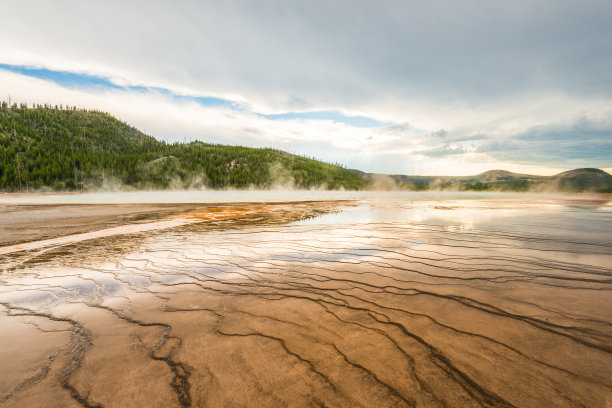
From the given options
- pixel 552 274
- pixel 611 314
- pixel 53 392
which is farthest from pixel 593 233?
pixel 53 392

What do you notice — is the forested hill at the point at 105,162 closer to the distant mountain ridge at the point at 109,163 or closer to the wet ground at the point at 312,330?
the distant mountain ridge at the point at 109,163

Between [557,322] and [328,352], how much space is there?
9.31 ft

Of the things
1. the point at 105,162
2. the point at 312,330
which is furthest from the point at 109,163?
the point at 312,330

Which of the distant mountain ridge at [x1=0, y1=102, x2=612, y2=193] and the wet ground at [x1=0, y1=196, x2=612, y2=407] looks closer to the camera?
the wet ground at [x1=0, y1=196, x2=612, y2=407]

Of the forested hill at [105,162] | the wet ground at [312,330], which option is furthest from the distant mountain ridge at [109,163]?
the wet ground at [312,330]

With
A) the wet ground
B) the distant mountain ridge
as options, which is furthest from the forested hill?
the wet ground

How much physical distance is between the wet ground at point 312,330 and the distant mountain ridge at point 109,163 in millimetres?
105527

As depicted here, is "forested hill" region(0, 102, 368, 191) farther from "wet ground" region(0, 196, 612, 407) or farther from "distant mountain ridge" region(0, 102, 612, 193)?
"wet ground" region(0, 196, 612, 407)

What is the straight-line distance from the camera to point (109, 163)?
101 meters

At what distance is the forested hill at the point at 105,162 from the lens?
86.6 m

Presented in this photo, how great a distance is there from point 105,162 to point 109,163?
1.85m

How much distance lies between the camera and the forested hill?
284 ft

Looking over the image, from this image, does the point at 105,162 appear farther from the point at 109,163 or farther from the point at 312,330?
the point at 312,330

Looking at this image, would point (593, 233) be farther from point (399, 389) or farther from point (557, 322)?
point (399, 389)
